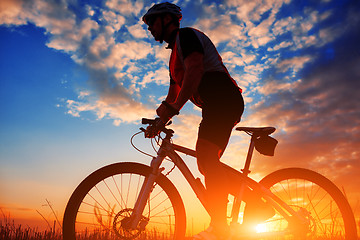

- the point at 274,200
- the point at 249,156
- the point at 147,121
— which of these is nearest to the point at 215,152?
the point at 249,156

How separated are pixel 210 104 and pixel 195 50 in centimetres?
56

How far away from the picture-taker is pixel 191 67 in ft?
8.81

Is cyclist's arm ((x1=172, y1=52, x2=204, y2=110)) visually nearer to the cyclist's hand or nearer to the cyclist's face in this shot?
the cyclist's hand

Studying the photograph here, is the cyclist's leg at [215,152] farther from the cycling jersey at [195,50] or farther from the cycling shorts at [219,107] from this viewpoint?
the cycling jersey at [195,50]

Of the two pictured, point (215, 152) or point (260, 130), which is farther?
point (260, 130)

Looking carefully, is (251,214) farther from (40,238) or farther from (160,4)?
(40,238)

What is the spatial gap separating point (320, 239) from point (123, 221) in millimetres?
2417

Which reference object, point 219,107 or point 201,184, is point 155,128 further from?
point 201,184

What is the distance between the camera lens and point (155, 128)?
2938 mm

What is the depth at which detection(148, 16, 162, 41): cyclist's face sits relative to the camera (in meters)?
3.29

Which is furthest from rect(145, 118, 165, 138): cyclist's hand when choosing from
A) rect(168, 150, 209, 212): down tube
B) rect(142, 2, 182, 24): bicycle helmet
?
rect(142, 2, 182, 24): bicycle helmet

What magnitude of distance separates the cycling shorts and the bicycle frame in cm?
43

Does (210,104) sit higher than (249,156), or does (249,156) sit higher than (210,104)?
(210,104)

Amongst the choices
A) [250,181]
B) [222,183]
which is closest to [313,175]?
[250,181]
